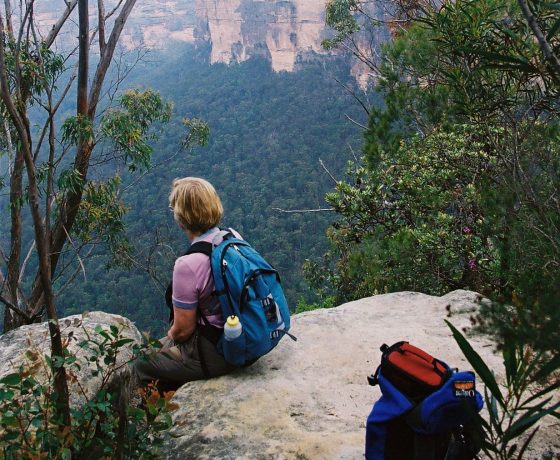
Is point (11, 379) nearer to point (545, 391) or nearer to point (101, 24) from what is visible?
point (545, 391)

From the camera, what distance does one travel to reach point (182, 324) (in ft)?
6.66

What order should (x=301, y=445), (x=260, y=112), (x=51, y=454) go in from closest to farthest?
(x=51, y=454) → (x=301, y=445) → (x=260, y=112)

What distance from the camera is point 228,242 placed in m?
2.04

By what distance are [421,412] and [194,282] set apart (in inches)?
38.7

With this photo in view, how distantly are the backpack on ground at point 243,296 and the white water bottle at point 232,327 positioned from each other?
0.03m

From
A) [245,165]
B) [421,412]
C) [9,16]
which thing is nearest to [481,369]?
[421,412]

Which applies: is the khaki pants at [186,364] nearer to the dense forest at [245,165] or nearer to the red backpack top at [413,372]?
the red backpack top at [413,372]

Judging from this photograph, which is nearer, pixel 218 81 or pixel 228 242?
pixel 228 242

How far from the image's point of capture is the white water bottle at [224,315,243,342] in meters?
1.95

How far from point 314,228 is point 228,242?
17.7 m

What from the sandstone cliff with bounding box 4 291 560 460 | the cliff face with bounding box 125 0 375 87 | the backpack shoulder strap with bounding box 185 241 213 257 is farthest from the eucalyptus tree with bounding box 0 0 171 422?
the cliff face with bounding box 125 0 375 87

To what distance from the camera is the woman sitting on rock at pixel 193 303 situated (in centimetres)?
198

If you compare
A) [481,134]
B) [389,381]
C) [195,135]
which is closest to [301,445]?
[389,381]

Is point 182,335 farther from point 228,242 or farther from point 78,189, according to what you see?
point 78,189
